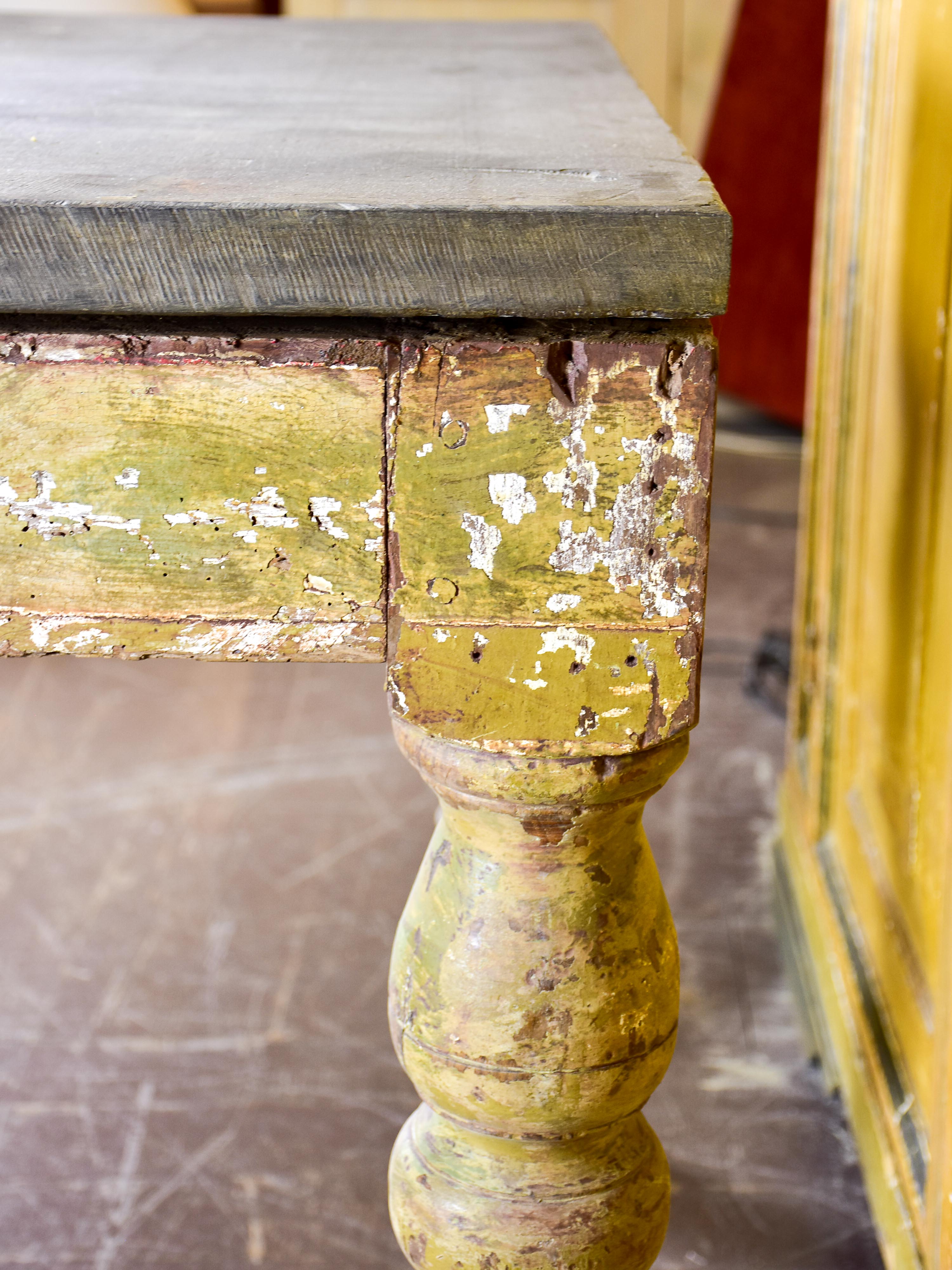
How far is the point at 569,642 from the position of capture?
0.57m

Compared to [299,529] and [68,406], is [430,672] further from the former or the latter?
[68,406]

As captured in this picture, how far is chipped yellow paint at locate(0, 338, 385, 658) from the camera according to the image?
54cm

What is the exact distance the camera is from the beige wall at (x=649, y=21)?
356 cm

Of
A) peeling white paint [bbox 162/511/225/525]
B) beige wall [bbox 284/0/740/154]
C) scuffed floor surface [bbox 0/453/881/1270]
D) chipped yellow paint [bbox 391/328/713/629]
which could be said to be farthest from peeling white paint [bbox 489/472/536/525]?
beige wall [bbox 284/0/740/154]

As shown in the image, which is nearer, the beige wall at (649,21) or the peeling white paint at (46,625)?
the peeling white paint at (46,625)

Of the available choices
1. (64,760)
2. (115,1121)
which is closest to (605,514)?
(115,1121)

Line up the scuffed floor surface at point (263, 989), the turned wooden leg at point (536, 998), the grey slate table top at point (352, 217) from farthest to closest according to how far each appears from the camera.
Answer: the scuffed floor surface at point (263, 989)
the turned wooden leg at point (536, 998)
the grey slate table top at point (352, 217)

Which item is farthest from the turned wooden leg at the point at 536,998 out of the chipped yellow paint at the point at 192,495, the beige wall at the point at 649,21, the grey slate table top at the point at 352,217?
the beige wall at the point at 649,21

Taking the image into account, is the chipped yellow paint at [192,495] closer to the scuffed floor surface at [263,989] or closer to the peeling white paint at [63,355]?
the peeling white paint at [63,355]

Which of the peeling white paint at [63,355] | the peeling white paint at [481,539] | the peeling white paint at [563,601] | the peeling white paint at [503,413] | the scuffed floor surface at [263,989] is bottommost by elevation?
the scuffed floor surface at [263,989]

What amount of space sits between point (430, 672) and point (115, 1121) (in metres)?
0.75

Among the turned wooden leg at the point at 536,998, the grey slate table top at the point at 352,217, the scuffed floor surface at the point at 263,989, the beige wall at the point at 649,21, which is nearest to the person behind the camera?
the grey slate table top at the point at 352,217

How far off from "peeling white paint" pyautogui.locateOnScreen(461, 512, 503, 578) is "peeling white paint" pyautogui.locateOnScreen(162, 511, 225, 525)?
0.11 meters

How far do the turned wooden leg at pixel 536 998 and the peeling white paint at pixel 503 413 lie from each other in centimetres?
16
